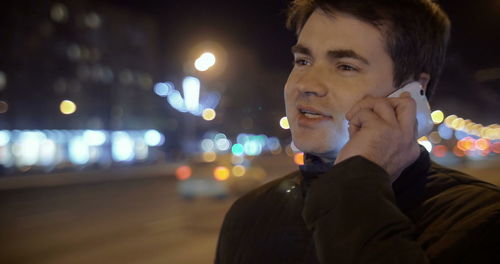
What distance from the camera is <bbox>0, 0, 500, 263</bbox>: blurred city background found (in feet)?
21.7

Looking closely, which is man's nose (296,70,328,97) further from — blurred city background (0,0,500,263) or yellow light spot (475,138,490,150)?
yellow light spot (475,138,490,150)

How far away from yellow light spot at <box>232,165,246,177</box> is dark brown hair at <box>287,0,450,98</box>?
1612cm

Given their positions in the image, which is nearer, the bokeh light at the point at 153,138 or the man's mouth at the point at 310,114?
the man's mouth at the point at 310,114

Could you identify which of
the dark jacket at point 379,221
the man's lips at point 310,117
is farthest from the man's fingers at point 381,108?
the man's lips at point 310,117

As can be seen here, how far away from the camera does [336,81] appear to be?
173 cm

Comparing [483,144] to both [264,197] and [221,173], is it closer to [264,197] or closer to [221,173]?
[221,173]

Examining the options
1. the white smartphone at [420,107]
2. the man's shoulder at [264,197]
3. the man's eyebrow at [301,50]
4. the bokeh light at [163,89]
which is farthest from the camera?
the bokeh light at [163,89]

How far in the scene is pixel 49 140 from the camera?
42625mm

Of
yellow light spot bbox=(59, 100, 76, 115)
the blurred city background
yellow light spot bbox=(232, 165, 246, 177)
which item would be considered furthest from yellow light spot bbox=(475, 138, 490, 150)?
yellow light spot bbox=(59, 100, 76, 115)

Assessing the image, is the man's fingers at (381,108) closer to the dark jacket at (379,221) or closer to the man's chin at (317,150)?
the dark jacket at (379,221)

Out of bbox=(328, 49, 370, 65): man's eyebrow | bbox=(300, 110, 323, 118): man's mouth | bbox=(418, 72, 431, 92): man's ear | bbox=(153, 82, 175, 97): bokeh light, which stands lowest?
bbox=(300, 110, 323, 118): man's mouth

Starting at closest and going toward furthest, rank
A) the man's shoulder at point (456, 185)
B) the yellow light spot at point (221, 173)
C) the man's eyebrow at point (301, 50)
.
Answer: the man's shoulder at point (456, 185) < the man's eyebrow at point (301, 50) < the yellow light spot at point (221, 173)

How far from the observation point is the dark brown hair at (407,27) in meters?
1.74

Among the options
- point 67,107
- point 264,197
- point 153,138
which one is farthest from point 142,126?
point 264,197
